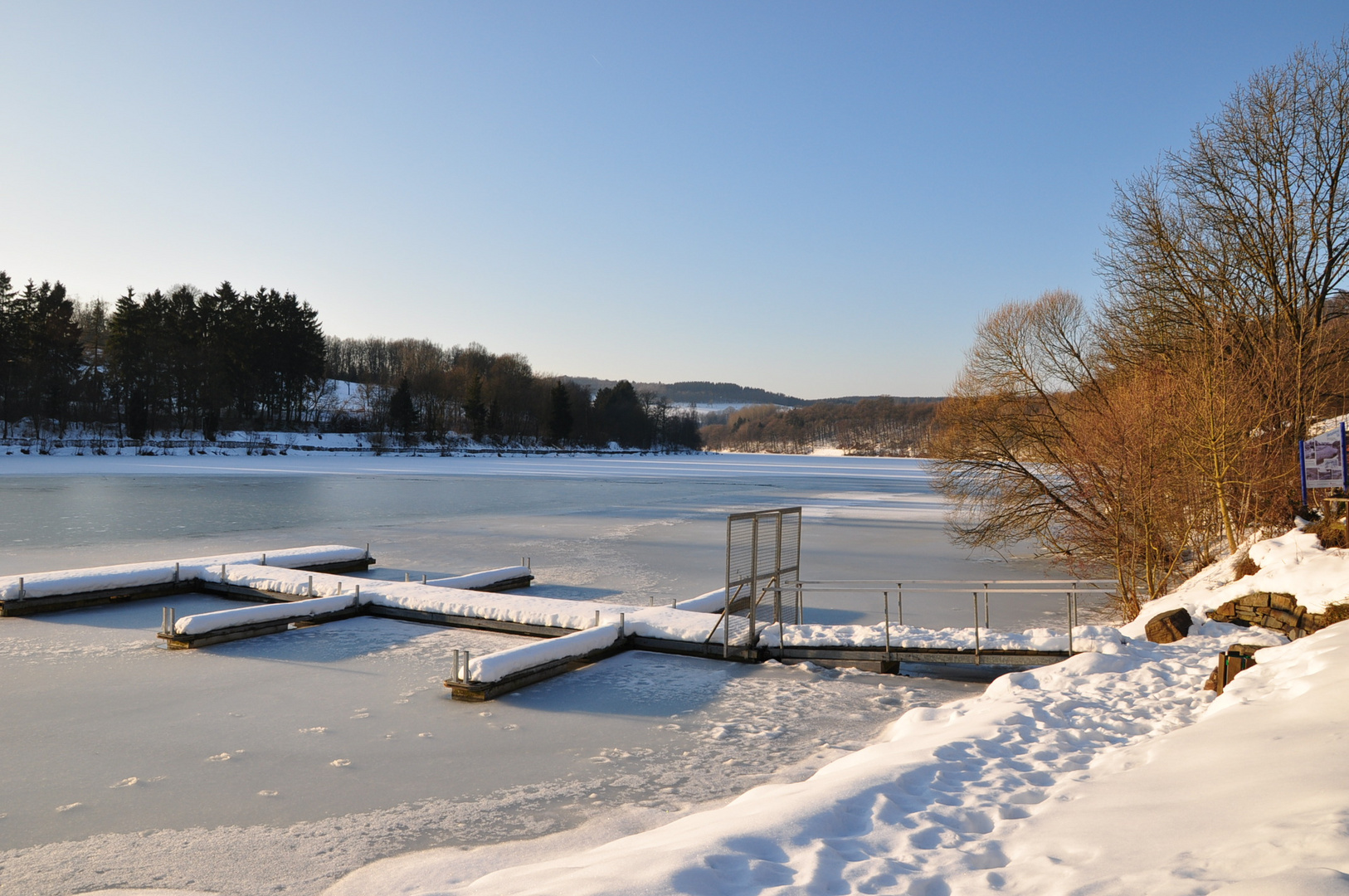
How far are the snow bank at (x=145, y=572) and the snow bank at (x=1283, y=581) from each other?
13602mm

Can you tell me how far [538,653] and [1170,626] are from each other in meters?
7.05

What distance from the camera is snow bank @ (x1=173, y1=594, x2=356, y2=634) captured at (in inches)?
411

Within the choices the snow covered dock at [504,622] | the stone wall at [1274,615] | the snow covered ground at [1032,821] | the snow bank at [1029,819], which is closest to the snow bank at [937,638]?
the snow covered dock at [504,622]

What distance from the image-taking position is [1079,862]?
12.6 feet

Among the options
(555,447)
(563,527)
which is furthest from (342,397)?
(563,527)

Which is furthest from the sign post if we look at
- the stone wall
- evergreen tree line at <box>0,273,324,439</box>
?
evergreen tree line at <box>0,273,324,439</box>

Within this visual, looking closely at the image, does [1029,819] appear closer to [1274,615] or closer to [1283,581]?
A: [1274,615]

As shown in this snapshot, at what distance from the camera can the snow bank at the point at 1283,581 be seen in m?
9.00

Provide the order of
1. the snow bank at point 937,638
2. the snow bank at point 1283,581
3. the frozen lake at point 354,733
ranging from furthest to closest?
the snow bank at point 937,638
the snow bank at point 1283,581
the frozen lake at point 354,733

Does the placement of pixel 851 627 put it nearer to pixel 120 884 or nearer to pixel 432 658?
pixel 432 658

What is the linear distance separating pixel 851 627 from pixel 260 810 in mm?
7001

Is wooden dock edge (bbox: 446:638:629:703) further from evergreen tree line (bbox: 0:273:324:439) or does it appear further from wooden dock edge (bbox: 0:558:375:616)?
evergreen tree line (bbox: 0:273:324:439)

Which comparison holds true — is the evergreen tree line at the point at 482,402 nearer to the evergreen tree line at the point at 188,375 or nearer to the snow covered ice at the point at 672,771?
the evergreen tree line at the point at 188,375

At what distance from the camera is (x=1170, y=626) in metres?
9.83
